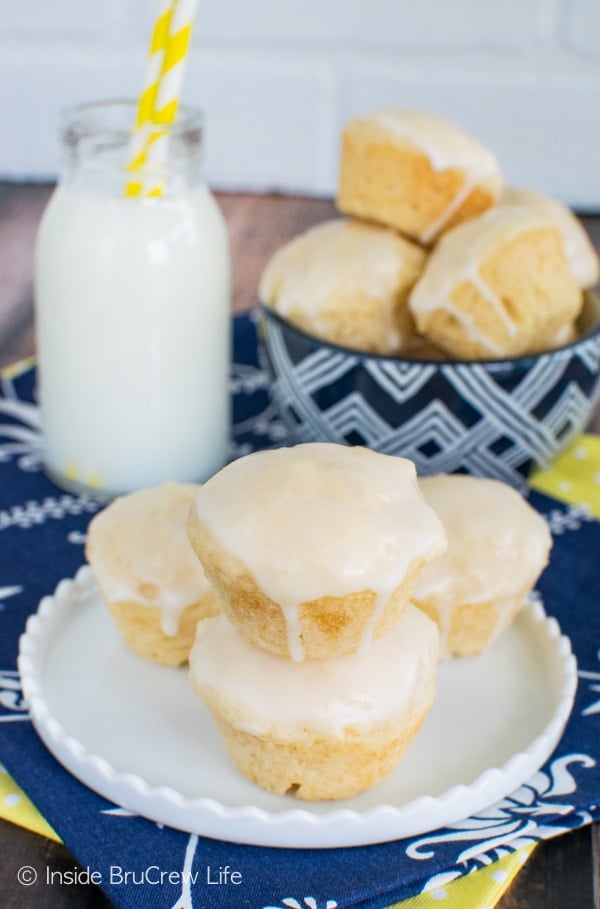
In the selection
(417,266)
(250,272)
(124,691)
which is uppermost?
(417,266)

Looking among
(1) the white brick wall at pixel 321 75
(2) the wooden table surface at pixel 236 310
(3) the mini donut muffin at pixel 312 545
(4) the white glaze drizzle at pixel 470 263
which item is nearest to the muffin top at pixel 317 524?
(3) the mini donut muffin at pixel 312 545

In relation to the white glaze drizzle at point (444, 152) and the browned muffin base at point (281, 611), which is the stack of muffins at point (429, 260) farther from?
the browned muffin base at point (281, 611)

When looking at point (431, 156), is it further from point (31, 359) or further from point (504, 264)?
point (31, 359)

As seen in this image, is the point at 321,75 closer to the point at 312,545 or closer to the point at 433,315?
the point at 433,315

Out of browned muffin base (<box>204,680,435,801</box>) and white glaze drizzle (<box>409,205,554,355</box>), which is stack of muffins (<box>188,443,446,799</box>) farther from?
white glaze drizzle (<box>409,205,554,355</box>)

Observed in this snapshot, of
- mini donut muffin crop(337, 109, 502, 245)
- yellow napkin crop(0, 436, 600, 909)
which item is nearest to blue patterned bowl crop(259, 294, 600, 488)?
mini donut muffin crop(337, 109, 502, 245)

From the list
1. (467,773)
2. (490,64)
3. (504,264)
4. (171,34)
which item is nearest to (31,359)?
(171,34)
